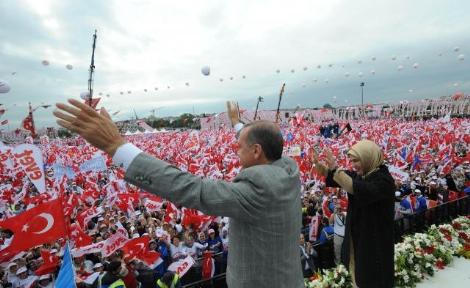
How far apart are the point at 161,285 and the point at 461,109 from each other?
7278 centimetres

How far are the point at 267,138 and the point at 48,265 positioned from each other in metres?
5.70

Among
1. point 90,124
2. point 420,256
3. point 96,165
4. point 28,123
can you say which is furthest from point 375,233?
point 28,123

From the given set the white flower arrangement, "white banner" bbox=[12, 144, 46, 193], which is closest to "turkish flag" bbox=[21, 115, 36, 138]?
"white banner" bbox=[12, 144, 46, 193]

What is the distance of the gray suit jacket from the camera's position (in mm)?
1434

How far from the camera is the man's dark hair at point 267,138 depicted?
66.5 inches

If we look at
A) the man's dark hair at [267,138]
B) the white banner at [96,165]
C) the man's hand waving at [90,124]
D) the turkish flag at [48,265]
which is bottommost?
the turkish flag at [48,265]

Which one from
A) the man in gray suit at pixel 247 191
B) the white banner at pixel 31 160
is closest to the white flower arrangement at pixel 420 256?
the man in gray suit at pixel 247 191

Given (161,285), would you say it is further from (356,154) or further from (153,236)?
(356,154)

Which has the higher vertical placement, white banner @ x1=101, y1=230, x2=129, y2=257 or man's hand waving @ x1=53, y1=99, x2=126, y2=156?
man's hand waving @ x1=53, y1=99, x2=126, y2=156

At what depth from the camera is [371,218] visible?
3.03 m

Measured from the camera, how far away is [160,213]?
991 centimetres

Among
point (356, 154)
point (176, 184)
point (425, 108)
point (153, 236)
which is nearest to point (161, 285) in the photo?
point (153, 236)

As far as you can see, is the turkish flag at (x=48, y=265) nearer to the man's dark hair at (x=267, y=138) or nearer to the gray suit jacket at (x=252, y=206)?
the gray suit jacket at (x=252, y=206)

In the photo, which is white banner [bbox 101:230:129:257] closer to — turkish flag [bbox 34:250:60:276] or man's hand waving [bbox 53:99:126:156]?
turkish flag [bbox 34:250:60:276]
